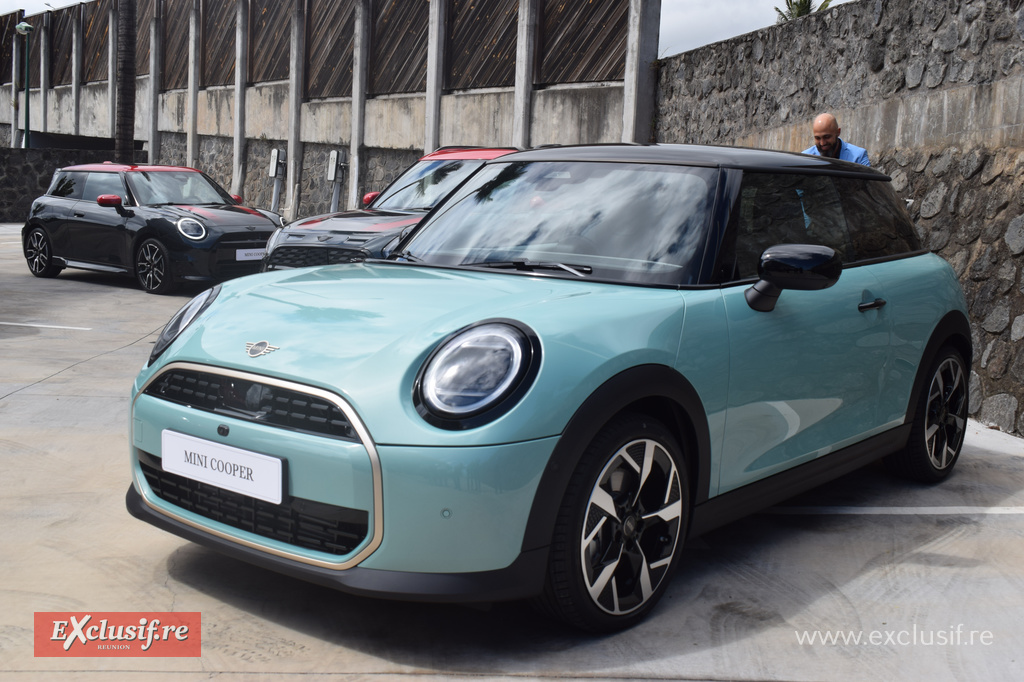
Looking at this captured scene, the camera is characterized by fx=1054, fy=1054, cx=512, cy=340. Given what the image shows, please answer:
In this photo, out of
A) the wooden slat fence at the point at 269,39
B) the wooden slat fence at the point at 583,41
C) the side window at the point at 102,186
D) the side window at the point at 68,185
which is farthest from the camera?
the wooden slat fence at the point at 269,39

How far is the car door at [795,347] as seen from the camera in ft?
11.4

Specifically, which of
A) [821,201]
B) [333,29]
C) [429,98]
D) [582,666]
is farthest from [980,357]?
[333,29]

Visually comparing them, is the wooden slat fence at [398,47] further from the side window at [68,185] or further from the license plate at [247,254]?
the license plate at [247,254]

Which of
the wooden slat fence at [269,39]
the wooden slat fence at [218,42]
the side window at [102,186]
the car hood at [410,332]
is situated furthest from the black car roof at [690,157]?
the wooden slat fence at [218,42]

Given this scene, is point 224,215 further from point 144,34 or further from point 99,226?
point 144,34

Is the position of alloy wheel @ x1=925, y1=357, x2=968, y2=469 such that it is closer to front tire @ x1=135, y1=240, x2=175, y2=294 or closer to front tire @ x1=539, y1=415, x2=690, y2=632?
front tire @ x1=539, y1=415, x2=690, y2=632

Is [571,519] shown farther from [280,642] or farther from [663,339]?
[280,642]

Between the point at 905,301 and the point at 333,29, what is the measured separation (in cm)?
1764

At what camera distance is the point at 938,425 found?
4867 millimetres

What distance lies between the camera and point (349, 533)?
2.79 meters

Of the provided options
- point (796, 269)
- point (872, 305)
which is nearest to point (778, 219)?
point (796, 269)

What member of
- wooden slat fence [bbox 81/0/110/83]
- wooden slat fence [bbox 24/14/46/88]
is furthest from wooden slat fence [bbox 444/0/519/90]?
wooden slat fence [bbox 24/14/46/88]

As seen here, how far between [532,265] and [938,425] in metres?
2.37

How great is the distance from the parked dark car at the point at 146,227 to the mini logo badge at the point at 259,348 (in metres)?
8.84
